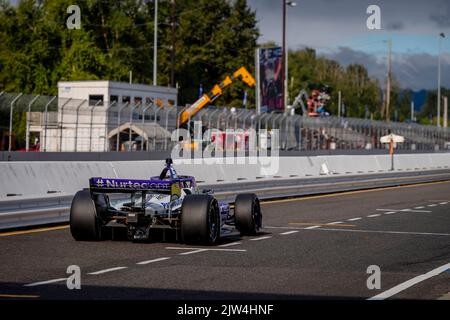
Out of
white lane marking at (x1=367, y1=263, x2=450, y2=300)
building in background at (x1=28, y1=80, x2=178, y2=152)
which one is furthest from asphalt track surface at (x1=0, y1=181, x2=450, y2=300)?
building in background at (x1=28, y1=80, x2=178, y2=152)

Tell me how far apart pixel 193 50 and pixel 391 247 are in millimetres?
100153

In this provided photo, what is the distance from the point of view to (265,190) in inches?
1084

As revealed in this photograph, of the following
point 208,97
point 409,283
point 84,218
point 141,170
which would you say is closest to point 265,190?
point 141,170

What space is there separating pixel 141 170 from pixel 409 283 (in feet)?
47.8

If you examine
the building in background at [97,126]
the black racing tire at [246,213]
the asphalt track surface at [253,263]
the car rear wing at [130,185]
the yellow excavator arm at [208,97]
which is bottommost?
the asphalt track surface at [253,263]

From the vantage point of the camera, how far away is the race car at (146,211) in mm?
14219

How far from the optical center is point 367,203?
26.2 meters

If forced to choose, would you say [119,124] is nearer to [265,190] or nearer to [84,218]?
[265,190]

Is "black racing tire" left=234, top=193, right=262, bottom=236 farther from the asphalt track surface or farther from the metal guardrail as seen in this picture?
the metal guardrail

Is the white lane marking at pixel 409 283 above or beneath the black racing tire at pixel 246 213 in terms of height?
beneath

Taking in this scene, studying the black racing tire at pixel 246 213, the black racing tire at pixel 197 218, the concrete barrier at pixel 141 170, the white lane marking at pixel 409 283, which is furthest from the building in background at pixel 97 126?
the white lane marking at pixel 409 283

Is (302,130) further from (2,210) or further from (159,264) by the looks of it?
(159,264)

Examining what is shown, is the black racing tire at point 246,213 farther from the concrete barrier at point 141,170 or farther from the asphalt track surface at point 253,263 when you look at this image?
the concrete barrier at point 141,170

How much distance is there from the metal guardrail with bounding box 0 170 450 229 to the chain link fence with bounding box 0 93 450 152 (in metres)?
9.22
